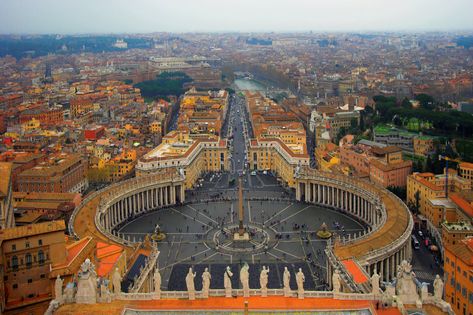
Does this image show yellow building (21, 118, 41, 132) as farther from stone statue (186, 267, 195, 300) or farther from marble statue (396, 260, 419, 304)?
marble statue (396, 260, 419, 304)

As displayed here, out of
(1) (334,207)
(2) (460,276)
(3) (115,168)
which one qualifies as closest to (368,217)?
(1) (334,207)

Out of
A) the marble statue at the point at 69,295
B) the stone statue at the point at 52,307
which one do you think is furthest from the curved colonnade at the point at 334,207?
the stone statue at the point at 52,307

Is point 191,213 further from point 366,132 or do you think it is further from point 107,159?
point 366,132

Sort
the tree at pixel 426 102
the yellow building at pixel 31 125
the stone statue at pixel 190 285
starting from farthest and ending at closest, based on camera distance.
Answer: the tree at pixel 426 102 → the yellow building at pixel 31 125 → the stone statue at pixel 190 285

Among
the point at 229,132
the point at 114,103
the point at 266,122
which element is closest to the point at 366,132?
the point at 266,122

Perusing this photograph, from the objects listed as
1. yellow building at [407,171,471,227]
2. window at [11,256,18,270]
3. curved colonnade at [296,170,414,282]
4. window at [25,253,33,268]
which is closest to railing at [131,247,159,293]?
window at [25,253,33,268]

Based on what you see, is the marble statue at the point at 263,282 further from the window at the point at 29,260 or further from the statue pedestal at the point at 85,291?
the window at the point at 29,260
